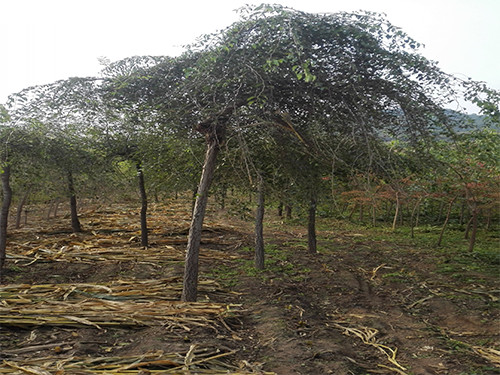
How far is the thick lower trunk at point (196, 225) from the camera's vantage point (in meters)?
5.26

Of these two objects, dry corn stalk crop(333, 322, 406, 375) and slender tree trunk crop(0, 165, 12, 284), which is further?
slender tree trunk crop(0, 165, 12, 284)

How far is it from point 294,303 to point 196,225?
204cm

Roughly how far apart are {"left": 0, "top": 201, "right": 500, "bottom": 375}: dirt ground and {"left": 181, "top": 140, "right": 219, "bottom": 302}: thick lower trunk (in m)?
0.58

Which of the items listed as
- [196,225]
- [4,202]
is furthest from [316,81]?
[4,202]

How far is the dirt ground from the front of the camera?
393 centimetres

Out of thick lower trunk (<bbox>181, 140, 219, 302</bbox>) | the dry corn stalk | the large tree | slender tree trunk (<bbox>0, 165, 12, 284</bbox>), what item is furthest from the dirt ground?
the large tree

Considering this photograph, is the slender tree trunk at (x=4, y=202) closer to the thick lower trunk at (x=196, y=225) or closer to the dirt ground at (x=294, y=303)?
the dirt ground at (x=294, y=303)

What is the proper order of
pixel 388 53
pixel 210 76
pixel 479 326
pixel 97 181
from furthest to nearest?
pixel 97 181, pixel 479 326, pixel 210 76, pixel 388 53

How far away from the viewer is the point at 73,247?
956 centimetres

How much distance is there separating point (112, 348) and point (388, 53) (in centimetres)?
438

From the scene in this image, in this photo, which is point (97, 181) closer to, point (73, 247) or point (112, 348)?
point (73, 247)

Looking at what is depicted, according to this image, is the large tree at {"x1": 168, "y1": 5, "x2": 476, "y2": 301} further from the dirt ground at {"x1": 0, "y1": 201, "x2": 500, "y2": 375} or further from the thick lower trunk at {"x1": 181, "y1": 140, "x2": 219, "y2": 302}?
the dirt ground at {"x1": 0, "y1": 201, "x2": 500, "y2": 375}

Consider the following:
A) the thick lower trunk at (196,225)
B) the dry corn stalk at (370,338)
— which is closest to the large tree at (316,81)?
the thick lower trunk at (196,225)

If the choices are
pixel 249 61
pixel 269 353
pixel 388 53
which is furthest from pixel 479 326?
pixel 249 61
